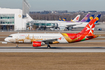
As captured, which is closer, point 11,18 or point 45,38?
point 45,38

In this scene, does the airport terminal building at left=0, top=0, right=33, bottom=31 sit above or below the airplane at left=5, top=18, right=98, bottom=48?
above

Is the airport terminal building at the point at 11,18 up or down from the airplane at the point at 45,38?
up

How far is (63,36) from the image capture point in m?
46.1

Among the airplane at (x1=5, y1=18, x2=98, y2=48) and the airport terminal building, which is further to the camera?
the airport terminal building

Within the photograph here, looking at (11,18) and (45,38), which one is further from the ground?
(11,18)
